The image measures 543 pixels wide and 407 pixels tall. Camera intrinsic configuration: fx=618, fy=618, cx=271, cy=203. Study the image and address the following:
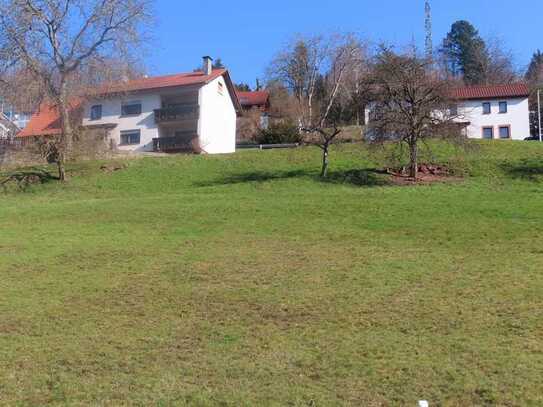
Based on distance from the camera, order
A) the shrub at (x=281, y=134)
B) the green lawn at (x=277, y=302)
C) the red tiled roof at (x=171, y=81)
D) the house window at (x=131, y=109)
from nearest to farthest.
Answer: the green lawn at (x=277, y=302)
the shrub at (x=281, y=134)
the red tiled roof at (x=171, y=81)
the house window at (x=131, y=109)

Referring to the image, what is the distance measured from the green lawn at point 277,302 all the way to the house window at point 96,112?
33045 mm

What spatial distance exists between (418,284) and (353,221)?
6358 millimetres

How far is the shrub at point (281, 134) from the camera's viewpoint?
4797 cm

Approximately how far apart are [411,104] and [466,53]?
70.9 metres

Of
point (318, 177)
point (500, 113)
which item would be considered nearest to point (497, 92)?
point (500, 113)

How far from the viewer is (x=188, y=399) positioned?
618cm

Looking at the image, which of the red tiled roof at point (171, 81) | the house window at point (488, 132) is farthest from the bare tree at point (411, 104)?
the house window at point (488, 132)

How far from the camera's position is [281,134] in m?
48.3

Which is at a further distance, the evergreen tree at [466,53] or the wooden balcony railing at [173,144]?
the evergreen tree at [466,53]

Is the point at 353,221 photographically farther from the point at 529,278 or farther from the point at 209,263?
the point at 529,278

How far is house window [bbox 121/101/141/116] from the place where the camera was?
5069 cm

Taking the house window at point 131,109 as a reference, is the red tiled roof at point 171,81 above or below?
above

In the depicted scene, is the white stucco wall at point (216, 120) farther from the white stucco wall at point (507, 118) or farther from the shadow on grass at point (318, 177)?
the white stucco wall at point (507, 118)

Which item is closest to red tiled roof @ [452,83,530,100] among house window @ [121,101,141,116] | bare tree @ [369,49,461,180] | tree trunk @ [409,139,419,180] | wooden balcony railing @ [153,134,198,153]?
wooden balcony railing @ [153,134,198,153]
